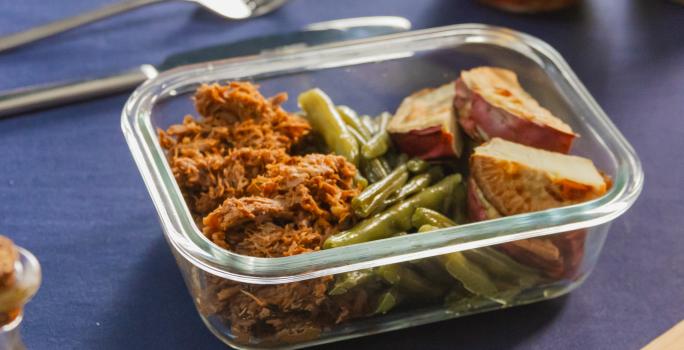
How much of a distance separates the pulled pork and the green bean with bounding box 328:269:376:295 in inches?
0.9

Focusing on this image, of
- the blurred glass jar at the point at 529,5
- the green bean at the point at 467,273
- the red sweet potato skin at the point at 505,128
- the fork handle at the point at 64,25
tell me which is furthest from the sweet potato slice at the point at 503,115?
the fork handle at the point at 64,25

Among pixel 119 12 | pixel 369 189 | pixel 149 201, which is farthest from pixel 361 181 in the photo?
pixel 119 12

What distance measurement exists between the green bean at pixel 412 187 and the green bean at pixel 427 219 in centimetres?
6

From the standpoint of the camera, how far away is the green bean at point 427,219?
65.4 inches

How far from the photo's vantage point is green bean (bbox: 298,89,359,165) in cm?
184

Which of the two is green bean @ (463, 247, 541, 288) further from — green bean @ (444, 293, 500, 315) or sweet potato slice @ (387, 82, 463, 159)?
sweet potato slice @ (387, 82, 463, 159)

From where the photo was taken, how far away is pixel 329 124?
188 centimetres

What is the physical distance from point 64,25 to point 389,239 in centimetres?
149

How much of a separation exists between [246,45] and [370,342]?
1.08 m

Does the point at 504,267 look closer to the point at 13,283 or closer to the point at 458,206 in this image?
the point at 458,206

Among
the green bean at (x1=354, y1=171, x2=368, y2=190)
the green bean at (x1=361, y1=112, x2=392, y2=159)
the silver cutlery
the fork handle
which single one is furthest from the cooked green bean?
the fork handle

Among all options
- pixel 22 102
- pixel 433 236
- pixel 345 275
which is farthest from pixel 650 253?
pixel 22 102

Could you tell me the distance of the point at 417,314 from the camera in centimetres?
165

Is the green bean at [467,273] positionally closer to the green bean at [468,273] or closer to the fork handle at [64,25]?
the green bean at [468,273]
